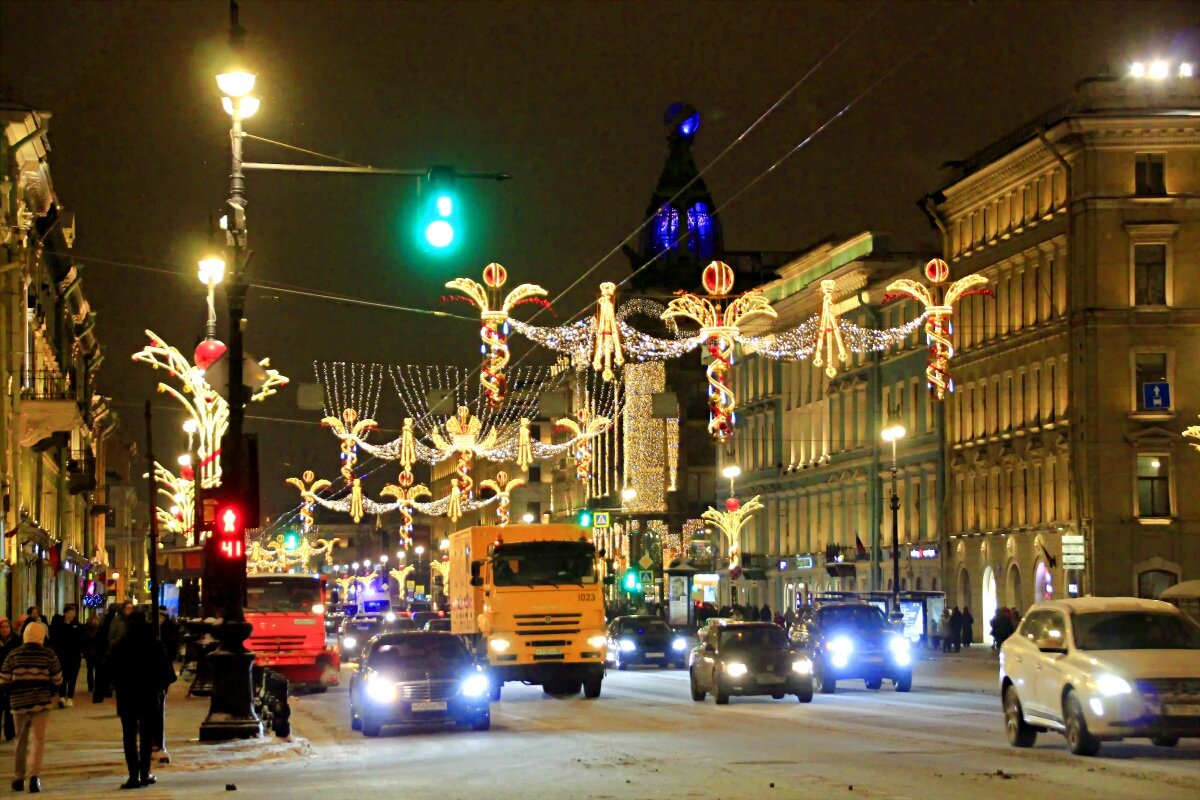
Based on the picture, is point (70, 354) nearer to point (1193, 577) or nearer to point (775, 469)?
point (775, 469)

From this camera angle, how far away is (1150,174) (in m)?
64.9

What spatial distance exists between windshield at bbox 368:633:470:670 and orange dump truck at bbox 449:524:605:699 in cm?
859

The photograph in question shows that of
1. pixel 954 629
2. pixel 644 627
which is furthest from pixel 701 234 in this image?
pixel 644 627

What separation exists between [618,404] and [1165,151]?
60.8 meters

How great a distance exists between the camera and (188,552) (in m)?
36.0

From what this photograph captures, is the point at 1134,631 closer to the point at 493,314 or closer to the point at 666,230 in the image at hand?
the point at 493,314

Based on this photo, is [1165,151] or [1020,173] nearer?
[1165,151]

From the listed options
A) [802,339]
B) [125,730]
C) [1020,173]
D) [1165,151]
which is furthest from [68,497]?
[125,730]

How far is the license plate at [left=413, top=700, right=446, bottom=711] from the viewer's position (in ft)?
88.6

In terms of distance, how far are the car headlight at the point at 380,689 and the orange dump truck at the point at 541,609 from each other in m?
9.72

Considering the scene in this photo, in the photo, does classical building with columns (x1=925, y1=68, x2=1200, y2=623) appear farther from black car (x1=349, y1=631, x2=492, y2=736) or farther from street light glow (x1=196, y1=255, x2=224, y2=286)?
black car (x1=349, y1=631, x2=492, y2=736)

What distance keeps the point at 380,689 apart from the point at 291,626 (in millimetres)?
14418

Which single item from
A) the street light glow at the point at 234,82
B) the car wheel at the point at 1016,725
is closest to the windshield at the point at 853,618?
the car wheel at the point at 1016,725

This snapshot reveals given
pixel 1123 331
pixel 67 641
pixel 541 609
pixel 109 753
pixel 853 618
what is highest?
pixel 1123 331
